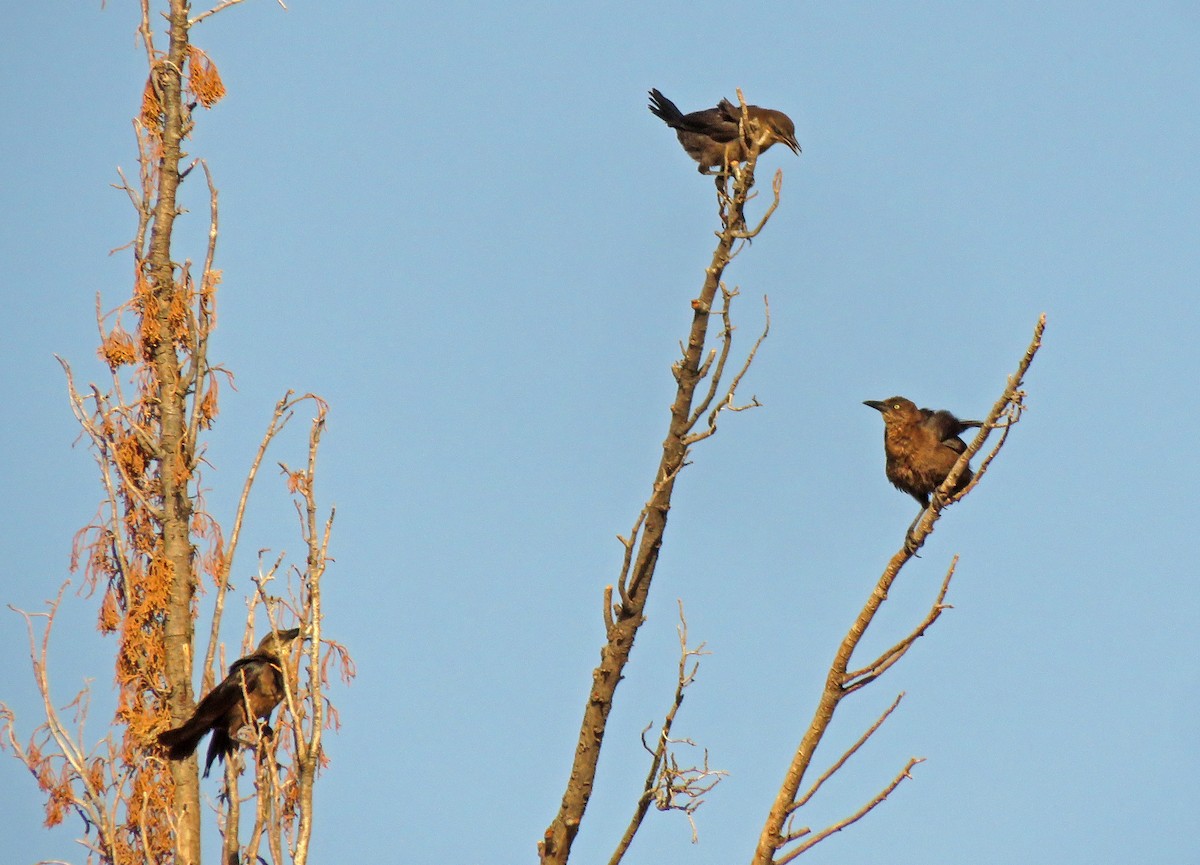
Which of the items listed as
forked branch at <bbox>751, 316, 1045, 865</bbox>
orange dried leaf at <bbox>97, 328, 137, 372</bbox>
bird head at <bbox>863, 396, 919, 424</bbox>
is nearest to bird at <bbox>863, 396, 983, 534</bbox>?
bird head at <bbox>863, 396, 919, 424</bbox>

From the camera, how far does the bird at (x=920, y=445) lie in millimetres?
6406

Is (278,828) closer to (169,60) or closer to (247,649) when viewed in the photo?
(247,649)

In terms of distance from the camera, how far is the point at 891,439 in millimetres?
6688

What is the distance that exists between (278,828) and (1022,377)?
8.76ft

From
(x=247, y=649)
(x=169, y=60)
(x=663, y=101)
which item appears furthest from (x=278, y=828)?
(x=663, y=101)

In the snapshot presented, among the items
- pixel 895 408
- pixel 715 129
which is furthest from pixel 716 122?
pixel 895 408

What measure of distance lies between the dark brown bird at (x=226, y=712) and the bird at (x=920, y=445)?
304 centimetres

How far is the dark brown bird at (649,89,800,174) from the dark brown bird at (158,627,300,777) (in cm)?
470

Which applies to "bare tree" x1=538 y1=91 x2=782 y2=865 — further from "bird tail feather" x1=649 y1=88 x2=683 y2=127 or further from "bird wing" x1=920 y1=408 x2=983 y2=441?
A: "bird tail feather" x1=649 y1=88 x2=683 y2=127

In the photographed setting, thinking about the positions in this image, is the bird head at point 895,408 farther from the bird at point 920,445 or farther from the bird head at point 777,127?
the bird head at point 777,127

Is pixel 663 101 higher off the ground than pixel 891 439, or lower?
higher

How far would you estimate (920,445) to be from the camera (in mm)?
6500

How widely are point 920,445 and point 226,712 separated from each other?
3.43m

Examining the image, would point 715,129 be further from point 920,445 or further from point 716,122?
point 920,445
